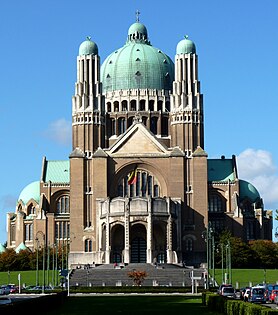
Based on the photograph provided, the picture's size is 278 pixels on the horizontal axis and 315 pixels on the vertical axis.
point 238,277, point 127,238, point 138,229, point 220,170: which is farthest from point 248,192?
point 238,277

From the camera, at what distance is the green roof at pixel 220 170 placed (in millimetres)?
149250

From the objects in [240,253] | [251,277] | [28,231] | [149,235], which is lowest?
[251,277]

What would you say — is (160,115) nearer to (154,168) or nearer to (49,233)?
(154,168)

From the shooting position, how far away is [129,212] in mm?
127875

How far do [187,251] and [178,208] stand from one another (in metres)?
6.36

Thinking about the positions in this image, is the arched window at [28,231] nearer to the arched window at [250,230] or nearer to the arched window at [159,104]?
the arched window at [159,104]

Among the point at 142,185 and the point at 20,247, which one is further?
the point at 20,247

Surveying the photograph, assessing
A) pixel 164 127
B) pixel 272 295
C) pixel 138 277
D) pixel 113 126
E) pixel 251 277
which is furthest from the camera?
pixel 164 127

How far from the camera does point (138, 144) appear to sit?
138250 millimetres

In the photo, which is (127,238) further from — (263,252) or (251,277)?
(263,252)

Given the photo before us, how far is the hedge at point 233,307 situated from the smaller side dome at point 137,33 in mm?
96140

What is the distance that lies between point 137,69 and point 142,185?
21687 mm

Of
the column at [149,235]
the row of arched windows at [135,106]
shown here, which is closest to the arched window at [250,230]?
the row of arched windows at [135,106]

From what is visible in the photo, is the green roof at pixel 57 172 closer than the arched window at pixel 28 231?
No
